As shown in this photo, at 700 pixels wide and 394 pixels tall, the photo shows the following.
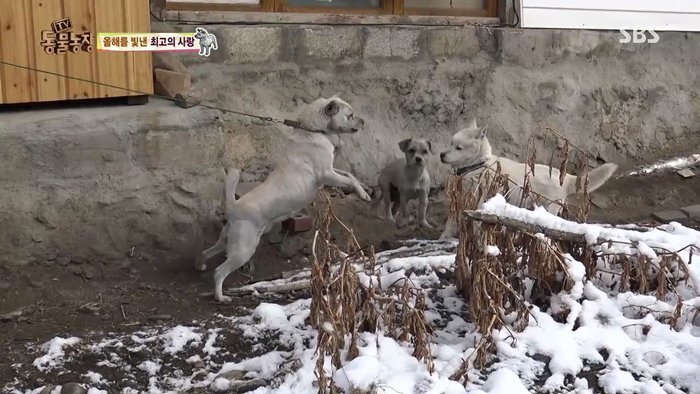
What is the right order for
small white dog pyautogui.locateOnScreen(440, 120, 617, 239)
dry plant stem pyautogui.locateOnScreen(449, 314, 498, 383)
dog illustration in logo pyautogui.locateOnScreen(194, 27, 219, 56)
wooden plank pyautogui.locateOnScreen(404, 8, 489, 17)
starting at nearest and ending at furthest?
dry plant stem pyautogui.locateOnScreen(449, 314, 498, 383) → small white dog pyautogui.locateOnScreen(440, 120, 617, 239) → dog illustration in logo pyautogui.locateOnScreen(194, 27, 219, 56) → wooden plank pyautogui.locateOnScreen(404, 8, 489, 17)

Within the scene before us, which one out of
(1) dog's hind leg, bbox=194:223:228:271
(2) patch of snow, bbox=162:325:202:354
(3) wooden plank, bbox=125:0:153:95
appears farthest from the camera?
(3) wooden plank, bbox=125:0:153:95

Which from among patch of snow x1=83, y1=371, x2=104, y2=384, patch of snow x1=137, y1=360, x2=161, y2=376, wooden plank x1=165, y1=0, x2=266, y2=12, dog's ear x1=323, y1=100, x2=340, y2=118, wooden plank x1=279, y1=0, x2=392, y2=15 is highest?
wooden plank x1=165, y1=0, x2=266, y2=12

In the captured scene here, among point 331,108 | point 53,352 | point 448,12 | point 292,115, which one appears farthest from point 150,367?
point 448,12

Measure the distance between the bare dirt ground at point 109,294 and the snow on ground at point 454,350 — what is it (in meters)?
0.17

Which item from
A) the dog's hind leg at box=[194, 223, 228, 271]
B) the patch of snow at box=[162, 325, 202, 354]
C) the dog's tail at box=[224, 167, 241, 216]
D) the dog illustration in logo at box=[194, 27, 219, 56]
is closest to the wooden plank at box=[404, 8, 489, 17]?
the dog illustration in logo at box=[194, 27, 219, 56]

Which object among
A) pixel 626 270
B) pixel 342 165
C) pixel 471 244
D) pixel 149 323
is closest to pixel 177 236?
pixel 149 323

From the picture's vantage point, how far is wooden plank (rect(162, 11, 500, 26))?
6309 millimetres

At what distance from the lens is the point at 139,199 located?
18.7 feet

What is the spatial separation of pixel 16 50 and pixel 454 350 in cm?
339

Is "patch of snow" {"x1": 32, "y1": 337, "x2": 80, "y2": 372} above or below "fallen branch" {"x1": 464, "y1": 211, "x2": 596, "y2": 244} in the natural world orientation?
below

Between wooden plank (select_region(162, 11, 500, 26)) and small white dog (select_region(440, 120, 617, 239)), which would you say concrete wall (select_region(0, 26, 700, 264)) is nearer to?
wooden plank (select_region(162, 11, 500, 26))

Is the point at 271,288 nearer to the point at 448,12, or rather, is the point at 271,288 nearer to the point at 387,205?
the point at 387,205

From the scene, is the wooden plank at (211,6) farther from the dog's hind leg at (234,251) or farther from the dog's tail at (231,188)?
the dog's hind leg at (234,251)

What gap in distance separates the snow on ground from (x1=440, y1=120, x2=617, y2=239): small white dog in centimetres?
120
